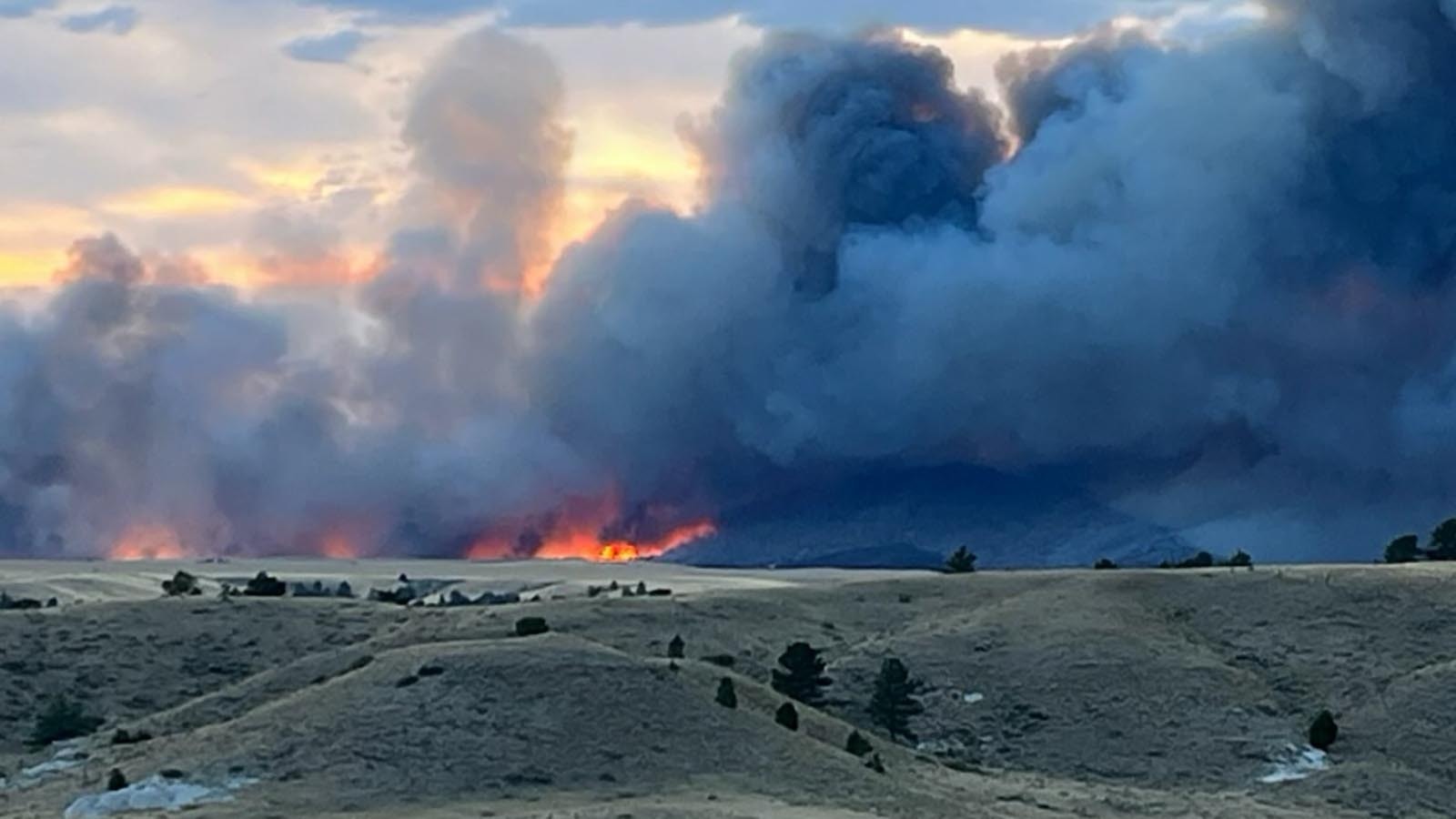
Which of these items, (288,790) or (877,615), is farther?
(877,615)

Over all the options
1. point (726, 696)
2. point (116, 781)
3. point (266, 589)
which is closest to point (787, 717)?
point (726, 696)

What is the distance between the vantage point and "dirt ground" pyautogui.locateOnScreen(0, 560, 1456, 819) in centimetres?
5850

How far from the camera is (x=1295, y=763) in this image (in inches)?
2842

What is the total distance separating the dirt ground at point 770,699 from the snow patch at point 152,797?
1.56 ft

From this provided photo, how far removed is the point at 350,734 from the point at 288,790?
4.25m

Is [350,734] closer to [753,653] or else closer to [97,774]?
[97,774]

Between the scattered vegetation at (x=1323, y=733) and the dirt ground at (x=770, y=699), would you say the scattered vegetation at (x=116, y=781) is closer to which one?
the dirt ground at (x=770, y=699)

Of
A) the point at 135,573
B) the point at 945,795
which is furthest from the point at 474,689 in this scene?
the point at 135,573

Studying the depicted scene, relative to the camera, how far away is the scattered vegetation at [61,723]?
2872 inches

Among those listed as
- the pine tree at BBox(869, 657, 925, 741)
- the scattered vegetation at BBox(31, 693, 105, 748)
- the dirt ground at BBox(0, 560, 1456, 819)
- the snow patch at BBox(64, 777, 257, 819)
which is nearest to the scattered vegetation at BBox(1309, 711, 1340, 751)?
the dirt ground at BBox(0, 560, 1456, 819)

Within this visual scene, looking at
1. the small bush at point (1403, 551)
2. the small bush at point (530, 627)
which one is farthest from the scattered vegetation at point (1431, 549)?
the small bush at point (530, 627)

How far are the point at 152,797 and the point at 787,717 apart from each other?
18.3 m

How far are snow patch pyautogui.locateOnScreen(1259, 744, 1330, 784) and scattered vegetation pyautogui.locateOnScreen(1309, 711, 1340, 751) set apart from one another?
312mm

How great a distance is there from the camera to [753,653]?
83.4m
